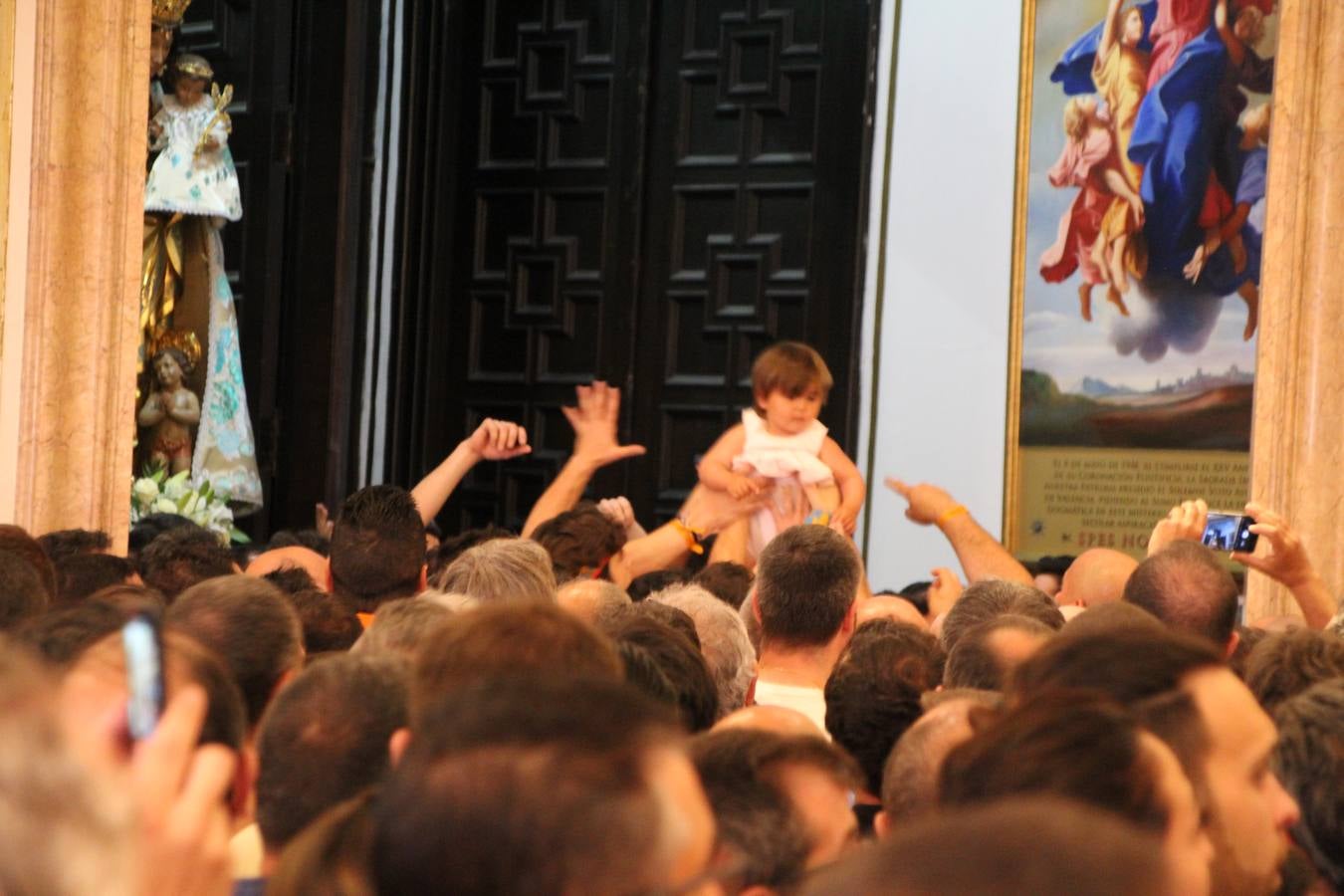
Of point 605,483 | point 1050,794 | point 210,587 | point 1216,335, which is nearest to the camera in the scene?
point 1050,794

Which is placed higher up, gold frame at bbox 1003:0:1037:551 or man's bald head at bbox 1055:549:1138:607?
gold frame at bbox 1003:0:1037:551

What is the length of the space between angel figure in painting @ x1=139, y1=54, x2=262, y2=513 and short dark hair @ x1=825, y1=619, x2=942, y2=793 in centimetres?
626

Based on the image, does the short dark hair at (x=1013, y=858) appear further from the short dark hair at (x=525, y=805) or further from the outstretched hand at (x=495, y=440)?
the outstretched hand at (x=495, y=440)

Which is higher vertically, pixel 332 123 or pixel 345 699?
pixel 332 123

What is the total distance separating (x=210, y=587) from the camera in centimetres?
335

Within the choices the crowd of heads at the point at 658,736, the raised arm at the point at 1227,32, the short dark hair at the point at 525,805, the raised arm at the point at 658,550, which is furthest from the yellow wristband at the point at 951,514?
the short dark hair at the point at 525,805

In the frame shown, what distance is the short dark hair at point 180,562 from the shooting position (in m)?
5.27

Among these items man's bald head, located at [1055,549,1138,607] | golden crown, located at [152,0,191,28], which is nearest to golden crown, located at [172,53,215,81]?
golden crown, located at [152,0,191,28]

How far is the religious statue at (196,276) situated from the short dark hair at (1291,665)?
662cm

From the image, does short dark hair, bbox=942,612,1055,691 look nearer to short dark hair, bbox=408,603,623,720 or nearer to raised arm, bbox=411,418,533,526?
short dark hair, bbox=408,603,623,720

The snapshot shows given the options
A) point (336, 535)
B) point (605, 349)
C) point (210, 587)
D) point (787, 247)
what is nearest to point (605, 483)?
point (605, 349)

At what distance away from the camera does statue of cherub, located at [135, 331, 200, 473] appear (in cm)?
915

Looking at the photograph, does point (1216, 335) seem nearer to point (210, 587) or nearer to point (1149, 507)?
point (1149, 507)

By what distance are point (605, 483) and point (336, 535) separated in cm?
563
